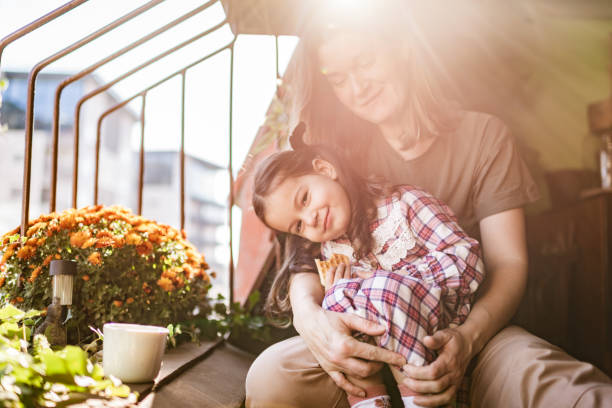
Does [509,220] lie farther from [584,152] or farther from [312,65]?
Result: [584,152]

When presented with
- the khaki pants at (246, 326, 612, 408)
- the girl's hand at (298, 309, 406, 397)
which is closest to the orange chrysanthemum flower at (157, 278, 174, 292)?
the khaki pants at (246, 326, 612, 408)

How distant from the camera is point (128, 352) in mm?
865

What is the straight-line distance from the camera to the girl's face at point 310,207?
1.01 metres

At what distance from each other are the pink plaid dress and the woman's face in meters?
0.23

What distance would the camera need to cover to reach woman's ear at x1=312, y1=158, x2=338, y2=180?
106 cm

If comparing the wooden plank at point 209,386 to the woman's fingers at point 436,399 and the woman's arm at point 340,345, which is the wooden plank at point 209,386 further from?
the woman's fingers at point 436,399

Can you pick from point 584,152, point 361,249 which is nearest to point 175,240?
point 361,249

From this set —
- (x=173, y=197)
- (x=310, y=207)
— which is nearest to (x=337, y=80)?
(x=310, y=207)

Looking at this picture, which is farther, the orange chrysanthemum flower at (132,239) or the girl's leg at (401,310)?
the orange chrysanthemum flower at (132,239)

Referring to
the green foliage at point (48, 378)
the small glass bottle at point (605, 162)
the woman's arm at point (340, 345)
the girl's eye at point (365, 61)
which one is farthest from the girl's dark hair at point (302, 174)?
the small glass bottle at point (605, 162)

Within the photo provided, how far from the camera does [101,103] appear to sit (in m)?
14.3

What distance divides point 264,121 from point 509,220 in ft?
2.23

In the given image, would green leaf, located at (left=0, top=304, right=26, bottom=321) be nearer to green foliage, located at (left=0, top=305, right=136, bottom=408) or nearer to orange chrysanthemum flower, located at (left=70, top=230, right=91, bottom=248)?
green foliage, located at (left=0, top=305, right=136, bottom=408)

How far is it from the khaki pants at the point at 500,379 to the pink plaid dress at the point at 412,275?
11 centimetres
